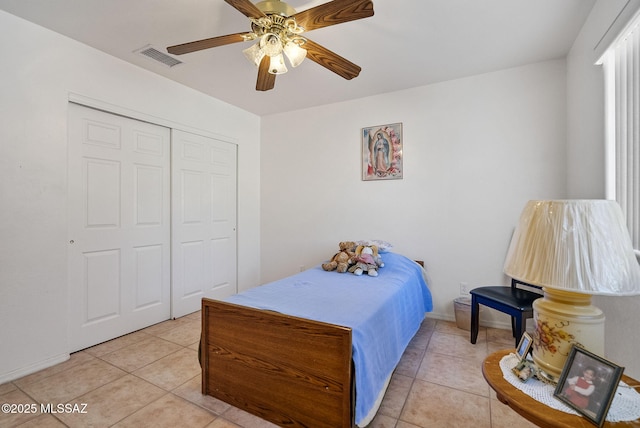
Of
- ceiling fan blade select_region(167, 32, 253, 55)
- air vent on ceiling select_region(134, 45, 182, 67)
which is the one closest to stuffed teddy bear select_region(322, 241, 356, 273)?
ceiling fan blade select_region(167, 32, 253, 55)

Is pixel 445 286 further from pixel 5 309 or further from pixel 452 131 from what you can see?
pixel 5 309

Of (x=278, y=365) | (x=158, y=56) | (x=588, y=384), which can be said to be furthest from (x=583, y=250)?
(x=158, y=56)

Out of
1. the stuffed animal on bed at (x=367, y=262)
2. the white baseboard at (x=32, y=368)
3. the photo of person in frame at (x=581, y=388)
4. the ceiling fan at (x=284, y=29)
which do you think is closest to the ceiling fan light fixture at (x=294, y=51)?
the ceiling fan at (x=284, y=29)

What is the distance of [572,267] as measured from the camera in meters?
0.91

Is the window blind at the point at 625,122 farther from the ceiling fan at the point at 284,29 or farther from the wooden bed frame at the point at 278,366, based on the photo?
the wooden bed frame at the point at 278,366

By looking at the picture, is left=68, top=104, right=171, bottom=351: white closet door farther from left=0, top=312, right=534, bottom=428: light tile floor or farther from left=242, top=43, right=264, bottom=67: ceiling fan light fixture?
left=242, top=43, right=264, bottom=67: ceiling fan light fixture

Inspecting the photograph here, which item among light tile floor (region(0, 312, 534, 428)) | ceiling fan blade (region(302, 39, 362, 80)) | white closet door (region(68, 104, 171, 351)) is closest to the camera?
light tile floor (region(0, 312, 534, 428))

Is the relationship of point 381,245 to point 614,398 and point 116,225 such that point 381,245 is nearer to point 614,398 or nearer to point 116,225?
point 614,398

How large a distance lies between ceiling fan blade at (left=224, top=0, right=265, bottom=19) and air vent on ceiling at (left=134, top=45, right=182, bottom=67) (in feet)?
4.60

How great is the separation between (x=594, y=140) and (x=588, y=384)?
185 cm

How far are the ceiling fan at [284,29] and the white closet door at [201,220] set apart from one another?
163 centimetres

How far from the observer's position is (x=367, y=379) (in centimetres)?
141

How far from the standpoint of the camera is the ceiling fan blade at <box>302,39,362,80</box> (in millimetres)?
1700

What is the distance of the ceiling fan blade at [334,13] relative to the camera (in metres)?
1.35
